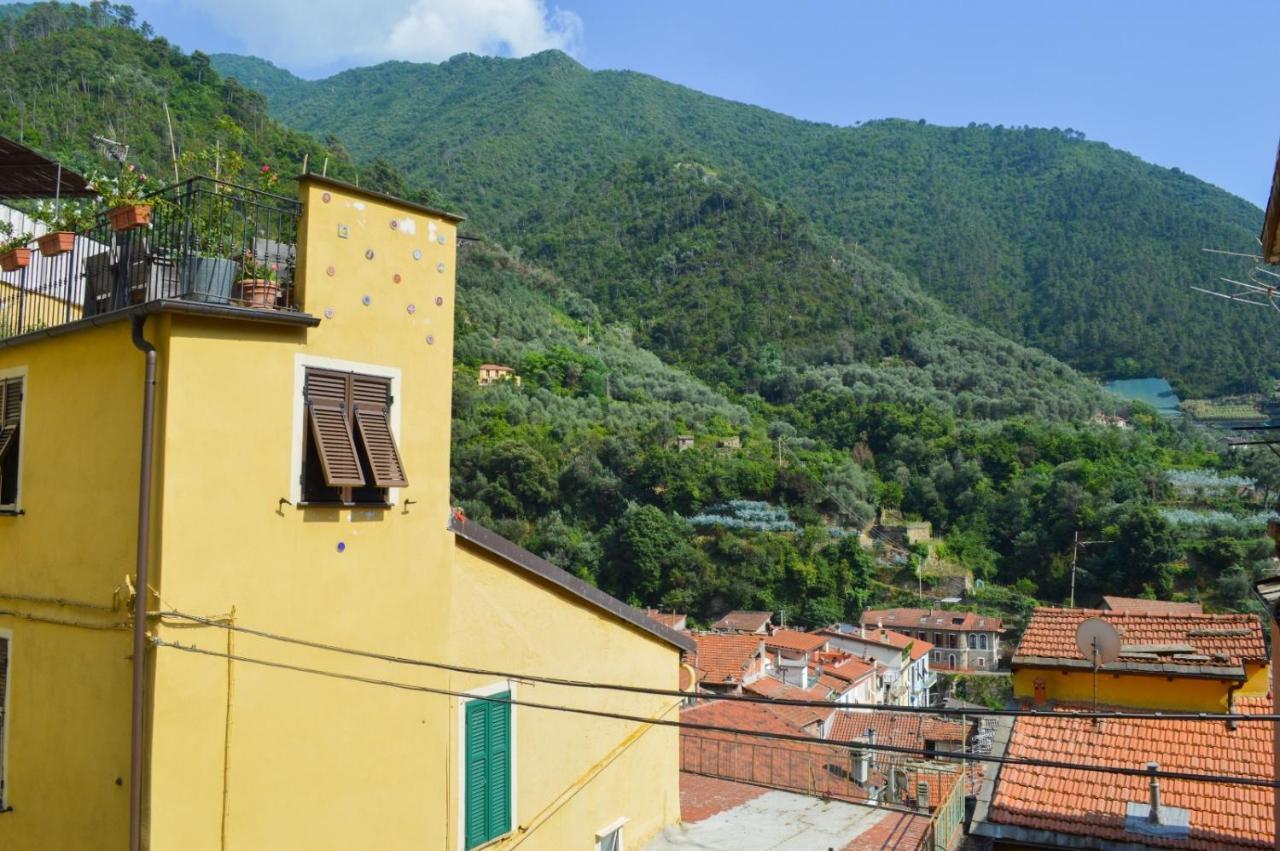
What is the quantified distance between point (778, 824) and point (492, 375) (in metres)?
79.6

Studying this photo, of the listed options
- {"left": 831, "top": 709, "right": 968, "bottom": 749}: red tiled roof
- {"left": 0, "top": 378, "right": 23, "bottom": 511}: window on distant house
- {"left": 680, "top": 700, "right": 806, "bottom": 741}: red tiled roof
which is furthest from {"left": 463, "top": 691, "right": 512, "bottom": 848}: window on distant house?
{"left": 831, "top": 709, "right": 968, "bottom": 749}: red tiled roof

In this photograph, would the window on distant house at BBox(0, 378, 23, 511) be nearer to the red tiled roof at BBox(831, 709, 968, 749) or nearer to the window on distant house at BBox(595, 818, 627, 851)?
the window on distant house at BBox(595, 818, 627, 851)

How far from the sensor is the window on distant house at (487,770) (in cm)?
715

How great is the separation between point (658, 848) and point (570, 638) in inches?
96.3

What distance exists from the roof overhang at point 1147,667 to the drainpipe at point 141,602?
7744mm

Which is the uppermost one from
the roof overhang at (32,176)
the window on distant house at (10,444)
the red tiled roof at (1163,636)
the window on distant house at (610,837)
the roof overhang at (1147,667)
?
the roof overhang at (32,176)

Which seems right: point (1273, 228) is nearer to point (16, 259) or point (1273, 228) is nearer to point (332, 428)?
point (332, 428)

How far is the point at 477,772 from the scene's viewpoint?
23.7 feet

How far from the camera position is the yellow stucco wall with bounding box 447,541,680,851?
23.9 ft

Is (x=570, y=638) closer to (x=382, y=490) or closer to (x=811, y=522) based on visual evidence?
(x=382, y=490)

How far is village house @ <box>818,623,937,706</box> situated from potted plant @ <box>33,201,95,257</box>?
44700 mm

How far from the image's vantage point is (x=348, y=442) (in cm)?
610

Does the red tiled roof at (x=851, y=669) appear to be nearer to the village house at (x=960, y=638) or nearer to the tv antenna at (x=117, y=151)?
the village house at (x=960, y=638)

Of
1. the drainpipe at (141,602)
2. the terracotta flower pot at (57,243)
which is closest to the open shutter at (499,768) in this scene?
the drainpipe at (141,602)
